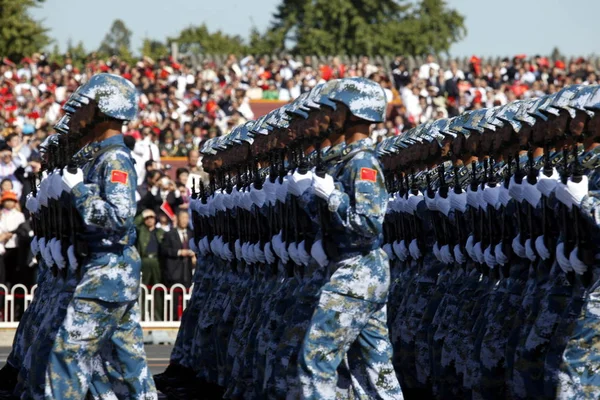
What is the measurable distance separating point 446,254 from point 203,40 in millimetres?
96345

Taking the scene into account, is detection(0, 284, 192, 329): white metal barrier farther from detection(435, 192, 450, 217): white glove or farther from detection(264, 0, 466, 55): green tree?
detection(264, 0, 466, 55): green tree

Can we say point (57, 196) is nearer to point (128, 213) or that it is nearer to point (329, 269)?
point (128, 213)

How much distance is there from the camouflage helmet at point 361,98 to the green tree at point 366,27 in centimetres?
6402

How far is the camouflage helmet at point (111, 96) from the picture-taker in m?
10.3

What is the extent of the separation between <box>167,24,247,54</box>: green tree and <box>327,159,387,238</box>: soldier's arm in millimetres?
94874

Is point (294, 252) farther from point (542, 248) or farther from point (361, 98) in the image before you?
point (542, 248)

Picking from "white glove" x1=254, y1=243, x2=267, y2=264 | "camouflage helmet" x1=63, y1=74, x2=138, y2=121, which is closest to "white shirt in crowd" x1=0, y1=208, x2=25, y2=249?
"white glove" x1=254, y1=243, x2=267, y2=264

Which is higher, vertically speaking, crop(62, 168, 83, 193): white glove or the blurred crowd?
the blurred crowd

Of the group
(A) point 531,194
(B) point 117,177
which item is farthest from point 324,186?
(A) point 531,194

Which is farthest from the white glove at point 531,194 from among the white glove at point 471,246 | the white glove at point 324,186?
the white glove at point 471,246

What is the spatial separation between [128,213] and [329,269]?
1.24 m

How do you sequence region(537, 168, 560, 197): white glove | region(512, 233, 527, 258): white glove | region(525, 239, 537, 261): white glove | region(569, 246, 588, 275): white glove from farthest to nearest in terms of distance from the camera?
region(512, 233, 527, 258): white glove, region(525, 239, 537, 261): white glove, region(537, 168, 560, 197): white glove, region(569, 246, 588, 275): white glove

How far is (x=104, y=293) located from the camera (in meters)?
9.78

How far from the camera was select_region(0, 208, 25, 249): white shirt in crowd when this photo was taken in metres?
21.0
